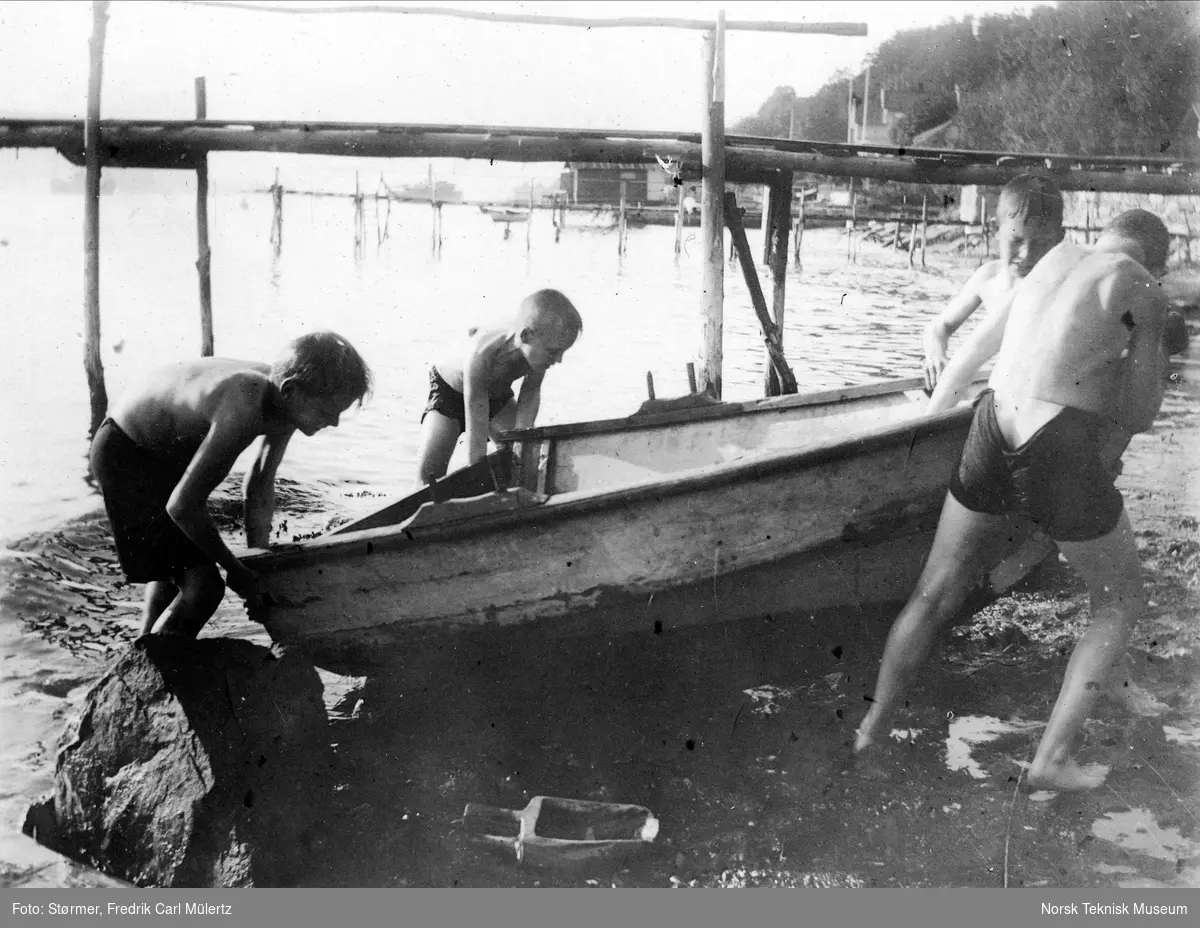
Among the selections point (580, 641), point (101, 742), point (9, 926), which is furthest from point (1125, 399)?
point (9, 926)

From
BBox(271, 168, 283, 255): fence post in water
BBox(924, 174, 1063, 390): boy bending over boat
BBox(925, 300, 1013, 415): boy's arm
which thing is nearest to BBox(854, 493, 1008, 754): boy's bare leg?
BBox(925, 300, 1013, 415): boy's arm

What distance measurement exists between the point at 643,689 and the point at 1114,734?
5.90ft

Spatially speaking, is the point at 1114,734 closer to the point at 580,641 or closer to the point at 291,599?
the point at 580,641

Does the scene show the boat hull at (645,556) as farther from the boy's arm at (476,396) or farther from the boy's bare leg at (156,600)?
the boy's arm at (476,396)

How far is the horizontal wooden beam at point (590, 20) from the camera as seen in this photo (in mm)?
4738

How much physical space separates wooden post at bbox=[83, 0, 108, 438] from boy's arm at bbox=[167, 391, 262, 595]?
199 inches

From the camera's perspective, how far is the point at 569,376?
12531mm

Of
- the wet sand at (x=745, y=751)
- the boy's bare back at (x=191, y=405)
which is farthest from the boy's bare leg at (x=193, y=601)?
the wet sand at (x=745, y=751)

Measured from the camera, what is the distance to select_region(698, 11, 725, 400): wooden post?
18.9 feet

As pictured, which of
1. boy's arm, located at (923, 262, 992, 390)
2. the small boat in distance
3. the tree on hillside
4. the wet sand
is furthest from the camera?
the small boat in distance

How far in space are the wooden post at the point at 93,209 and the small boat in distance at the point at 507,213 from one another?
4186 centimetres

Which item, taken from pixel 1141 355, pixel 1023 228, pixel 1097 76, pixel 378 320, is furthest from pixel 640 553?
pixel 378 320

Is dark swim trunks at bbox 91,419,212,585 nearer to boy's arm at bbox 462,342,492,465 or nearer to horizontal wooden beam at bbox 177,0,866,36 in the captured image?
boy's arm at bbox 462,342,492,465

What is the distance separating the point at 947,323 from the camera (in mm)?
4406
